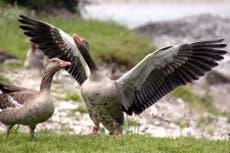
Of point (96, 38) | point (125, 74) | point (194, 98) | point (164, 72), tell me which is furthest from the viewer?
point (96, 38)

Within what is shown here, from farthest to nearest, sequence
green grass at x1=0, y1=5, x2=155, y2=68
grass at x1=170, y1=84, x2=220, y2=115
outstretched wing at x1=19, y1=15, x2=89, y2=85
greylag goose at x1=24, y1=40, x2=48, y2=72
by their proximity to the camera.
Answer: green grass at x1=0, y1=5, x2=155, y2=68
grass at x1=170, y1=84, x2=220, y2=115
greylag goose at x1=24, y1=40, x2=48, y2=72
outstretched wing at x1=19, y1=15, x2=89, y2=85

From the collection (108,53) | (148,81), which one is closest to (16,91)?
(148,81)

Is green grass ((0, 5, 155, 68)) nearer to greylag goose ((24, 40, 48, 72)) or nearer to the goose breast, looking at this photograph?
greylag goose ((24, 40, 48, 72))

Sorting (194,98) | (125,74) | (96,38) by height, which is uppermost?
(96,38)

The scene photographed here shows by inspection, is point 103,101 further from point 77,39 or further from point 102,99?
point 77,39

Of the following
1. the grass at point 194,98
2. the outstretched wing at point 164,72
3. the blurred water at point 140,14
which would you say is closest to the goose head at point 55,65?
the outstretched wing at point 164,72

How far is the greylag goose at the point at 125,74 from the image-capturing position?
A: 9.73 meters

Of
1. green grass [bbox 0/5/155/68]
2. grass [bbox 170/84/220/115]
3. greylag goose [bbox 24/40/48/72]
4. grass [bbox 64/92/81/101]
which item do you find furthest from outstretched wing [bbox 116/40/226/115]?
green grass [bbox 0/5/155/68]

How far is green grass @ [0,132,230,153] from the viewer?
8375 mm

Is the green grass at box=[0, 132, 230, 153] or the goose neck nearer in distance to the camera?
the green grass at box=[0, 132, 230, 153]

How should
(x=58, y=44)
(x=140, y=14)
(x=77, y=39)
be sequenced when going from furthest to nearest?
(x=140, y=14) < (x=58, y=44) < (x=77, y=39)

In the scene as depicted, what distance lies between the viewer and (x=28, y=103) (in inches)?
344

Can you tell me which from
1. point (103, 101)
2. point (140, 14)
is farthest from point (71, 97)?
point (140, 14)

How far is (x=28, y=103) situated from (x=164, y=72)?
261cm
